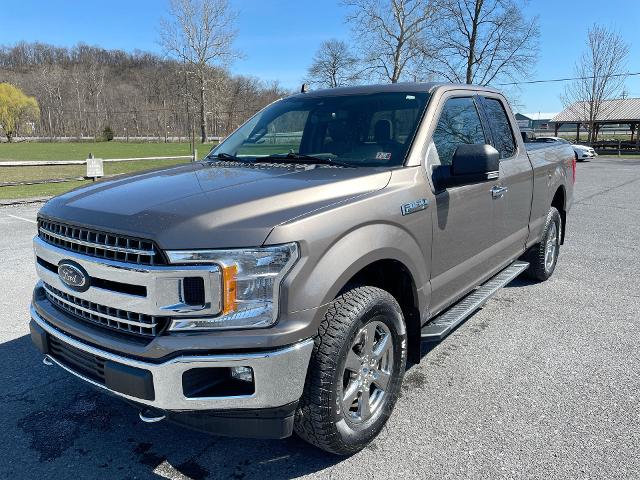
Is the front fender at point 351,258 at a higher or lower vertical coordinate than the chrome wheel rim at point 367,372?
higher

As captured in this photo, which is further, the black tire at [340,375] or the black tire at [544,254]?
the black tire at [544,254]

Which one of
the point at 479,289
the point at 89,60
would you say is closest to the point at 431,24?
the point at 479,289

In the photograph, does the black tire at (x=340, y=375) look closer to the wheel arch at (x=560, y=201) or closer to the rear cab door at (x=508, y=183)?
the rear cab door at (x=508, y=183)

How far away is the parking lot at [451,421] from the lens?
2.54m

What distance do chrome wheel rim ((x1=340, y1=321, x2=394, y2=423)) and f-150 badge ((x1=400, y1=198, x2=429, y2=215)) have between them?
62cm

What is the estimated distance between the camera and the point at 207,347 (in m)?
2.08

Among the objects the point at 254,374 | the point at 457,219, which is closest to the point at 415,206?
the point at 457,219

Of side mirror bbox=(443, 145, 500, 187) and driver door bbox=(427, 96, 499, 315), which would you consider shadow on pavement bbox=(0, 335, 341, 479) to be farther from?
side mirror bbox=(443, 145, 500, 187)

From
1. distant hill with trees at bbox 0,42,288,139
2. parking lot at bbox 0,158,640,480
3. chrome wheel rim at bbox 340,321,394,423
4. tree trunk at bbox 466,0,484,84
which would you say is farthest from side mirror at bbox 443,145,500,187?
distant hill with trees at bbox 0,42,288,139

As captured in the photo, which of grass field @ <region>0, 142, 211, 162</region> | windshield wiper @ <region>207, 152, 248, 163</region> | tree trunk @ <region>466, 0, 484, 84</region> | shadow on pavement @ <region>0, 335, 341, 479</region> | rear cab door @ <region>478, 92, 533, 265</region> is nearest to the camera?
shadow on pavement @ <region>0, 335, 341, 479</region>

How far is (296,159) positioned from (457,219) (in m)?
1.11

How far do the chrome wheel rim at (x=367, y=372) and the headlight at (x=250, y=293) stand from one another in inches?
22.5

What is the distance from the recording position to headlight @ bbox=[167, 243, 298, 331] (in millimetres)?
2082

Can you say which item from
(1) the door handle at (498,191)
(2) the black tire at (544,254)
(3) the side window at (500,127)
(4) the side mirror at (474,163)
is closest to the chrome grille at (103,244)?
(4) the side mirror at (474,163)
